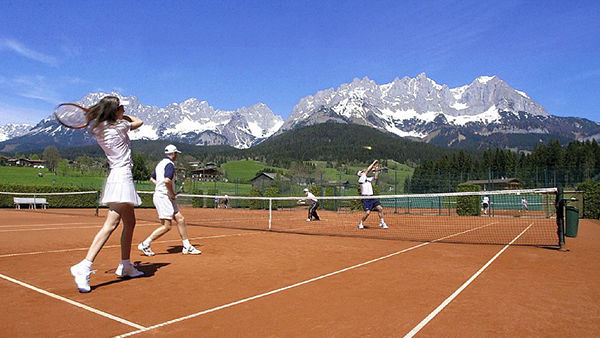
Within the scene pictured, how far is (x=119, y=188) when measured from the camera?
5.05 meters

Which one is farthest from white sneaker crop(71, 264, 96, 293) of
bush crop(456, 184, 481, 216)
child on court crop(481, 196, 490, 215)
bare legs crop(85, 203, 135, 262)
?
child on court crop(481, 196, 490, 215)

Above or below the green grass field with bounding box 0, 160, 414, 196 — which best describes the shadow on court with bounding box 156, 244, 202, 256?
below

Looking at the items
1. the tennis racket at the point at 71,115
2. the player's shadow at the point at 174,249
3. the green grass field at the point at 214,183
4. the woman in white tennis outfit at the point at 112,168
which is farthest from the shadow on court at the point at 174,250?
the green grass field at the point at 214,183

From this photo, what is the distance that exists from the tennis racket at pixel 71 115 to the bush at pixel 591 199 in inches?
1010

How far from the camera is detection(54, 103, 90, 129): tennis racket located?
4766 millimetres

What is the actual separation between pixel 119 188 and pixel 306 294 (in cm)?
262

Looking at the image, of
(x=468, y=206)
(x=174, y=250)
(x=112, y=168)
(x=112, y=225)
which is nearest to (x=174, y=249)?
(x=174, y=250)

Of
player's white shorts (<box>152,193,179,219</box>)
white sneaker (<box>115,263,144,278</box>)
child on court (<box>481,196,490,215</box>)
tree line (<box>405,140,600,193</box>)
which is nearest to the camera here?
white sneaker (<box>115,263,144,278</box>)

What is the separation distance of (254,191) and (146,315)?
33.4 meters

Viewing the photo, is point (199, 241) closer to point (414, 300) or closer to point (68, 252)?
point (68, 252)

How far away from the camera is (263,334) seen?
360 cm

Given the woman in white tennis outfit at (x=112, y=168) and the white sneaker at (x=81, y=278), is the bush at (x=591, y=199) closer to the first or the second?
the woman in white tennis outfit at (x=112, y=168)

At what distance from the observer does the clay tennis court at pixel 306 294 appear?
12.4 feet

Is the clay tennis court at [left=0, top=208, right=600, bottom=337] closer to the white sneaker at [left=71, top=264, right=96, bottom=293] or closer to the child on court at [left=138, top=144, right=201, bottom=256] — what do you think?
the white sneaker at [left=71, top=264, right=96, bottom=293]
